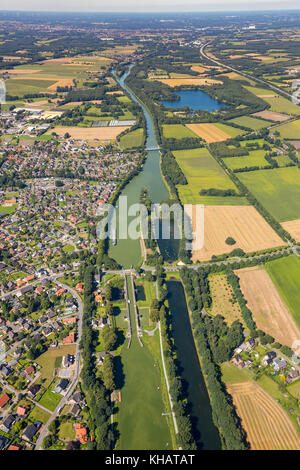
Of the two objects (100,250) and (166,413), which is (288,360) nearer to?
(166,413)

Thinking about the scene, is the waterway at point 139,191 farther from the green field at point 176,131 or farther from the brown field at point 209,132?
the brown field at point 209,132

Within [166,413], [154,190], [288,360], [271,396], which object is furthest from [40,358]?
[154,190]

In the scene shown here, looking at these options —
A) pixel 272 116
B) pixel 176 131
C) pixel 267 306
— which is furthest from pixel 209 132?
pixel 267 306

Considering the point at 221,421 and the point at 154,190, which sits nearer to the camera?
the point at 221,421

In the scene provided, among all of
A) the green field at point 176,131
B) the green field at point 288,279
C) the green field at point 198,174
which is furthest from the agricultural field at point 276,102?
the green field at point 288,279

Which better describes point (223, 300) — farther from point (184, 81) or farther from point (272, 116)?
point (184, 81)
